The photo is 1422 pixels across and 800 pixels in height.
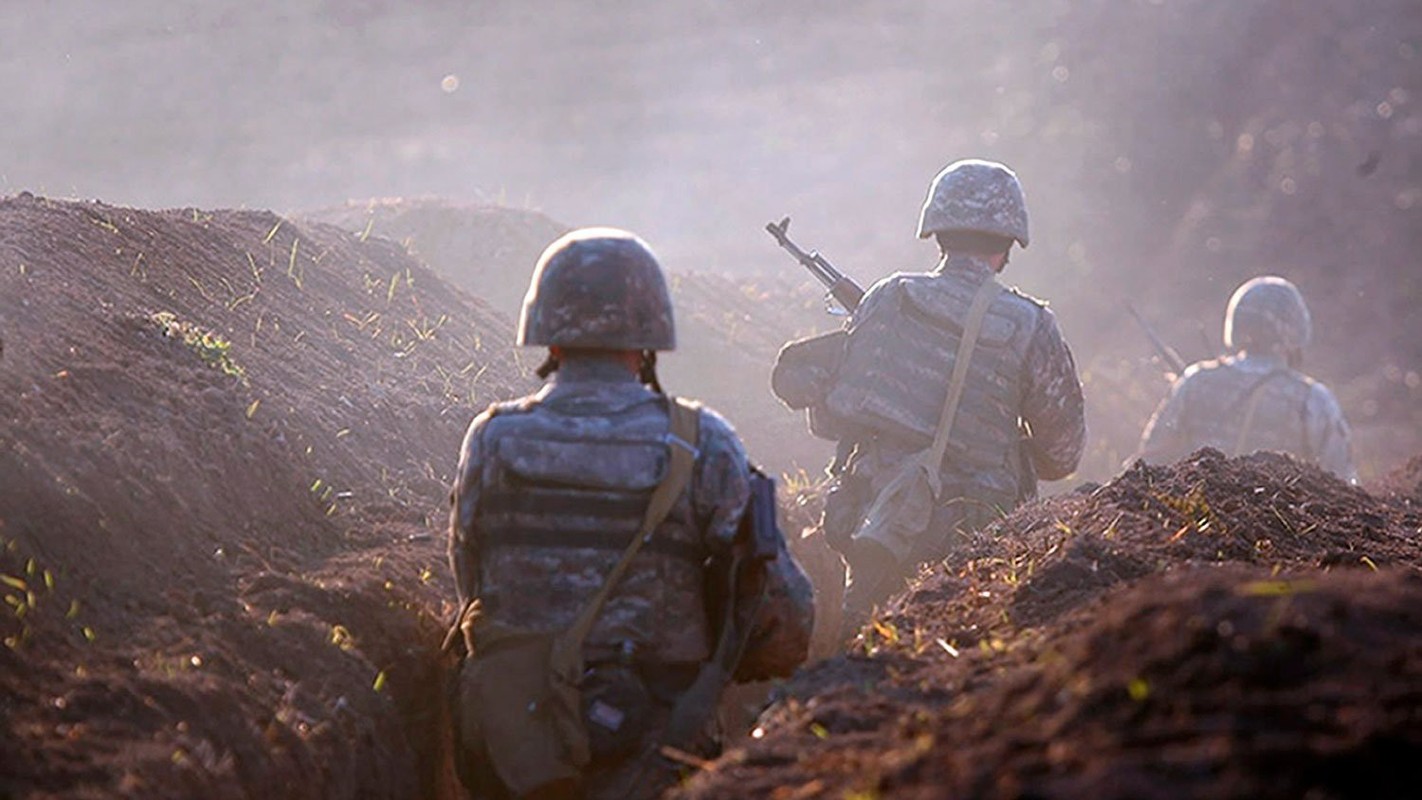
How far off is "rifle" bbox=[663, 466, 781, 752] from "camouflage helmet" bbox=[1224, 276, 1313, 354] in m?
9.20

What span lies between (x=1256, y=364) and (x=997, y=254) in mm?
5400

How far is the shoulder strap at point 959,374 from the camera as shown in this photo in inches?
337

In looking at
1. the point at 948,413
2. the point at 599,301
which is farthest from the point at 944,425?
the point at 599,301

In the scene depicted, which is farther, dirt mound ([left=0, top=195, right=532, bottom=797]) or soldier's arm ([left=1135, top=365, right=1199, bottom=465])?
soldier's arm ([left=1135, top=365, right=1199, bottom=465])

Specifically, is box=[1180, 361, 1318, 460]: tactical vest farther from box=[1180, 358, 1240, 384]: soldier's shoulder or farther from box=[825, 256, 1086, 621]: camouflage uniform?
box=[825, 256, 1086, 621]: camouflage uniform

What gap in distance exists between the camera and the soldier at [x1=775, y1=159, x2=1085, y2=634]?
338 inches

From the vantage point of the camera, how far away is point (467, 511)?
5547mm

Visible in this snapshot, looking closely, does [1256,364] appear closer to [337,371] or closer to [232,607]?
[337,371]

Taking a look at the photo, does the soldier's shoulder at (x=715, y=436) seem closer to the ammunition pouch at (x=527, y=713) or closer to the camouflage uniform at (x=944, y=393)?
the ammunition pouch at (x=527, y=713)

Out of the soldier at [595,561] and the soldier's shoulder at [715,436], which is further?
the soldier's shoulder at [715,436]

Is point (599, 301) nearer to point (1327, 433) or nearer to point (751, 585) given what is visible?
point (751, 585)

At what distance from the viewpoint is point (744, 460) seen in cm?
560

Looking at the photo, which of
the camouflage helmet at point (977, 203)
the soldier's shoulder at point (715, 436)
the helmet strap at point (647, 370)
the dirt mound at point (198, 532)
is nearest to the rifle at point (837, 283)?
the camouflage helmet at point (977, 203)

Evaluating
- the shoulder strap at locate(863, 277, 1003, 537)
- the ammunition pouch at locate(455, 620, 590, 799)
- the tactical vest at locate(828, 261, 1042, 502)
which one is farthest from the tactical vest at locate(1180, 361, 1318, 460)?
the ammunition pouch at locate(455, 620, 590, 799)
